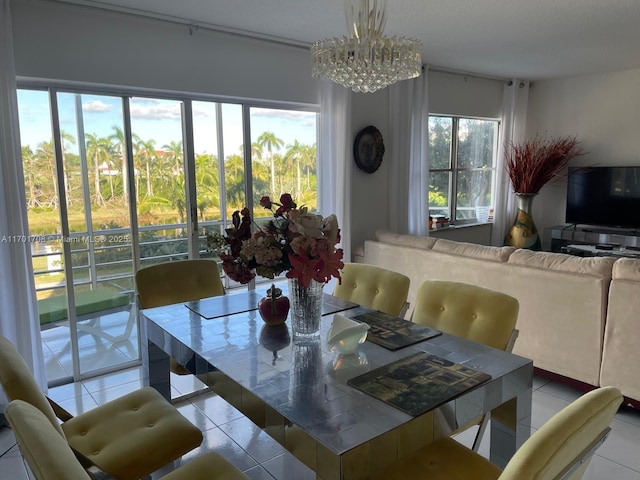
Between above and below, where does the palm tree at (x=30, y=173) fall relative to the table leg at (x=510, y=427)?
above

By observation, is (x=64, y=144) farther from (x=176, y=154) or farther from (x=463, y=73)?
(x=463, y=73)

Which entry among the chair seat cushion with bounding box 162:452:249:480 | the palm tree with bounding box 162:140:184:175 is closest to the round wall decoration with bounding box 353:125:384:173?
the palm tree with bounding box 162:140:184:175

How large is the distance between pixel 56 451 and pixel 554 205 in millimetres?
6260

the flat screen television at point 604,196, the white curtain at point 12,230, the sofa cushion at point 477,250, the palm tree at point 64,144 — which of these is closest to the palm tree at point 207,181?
the palm tree at point 64,144

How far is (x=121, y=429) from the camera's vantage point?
5.70ft

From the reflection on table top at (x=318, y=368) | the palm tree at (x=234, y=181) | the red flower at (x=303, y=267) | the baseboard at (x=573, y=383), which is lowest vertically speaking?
the baseboard at (x=573, y=383)

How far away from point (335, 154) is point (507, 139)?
277 cm

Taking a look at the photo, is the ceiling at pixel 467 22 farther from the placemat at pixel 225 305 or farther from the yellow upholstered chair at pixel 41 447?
the yellow upholstered chair at pixel 41 447

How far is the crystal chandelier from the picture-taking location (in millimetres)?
2043

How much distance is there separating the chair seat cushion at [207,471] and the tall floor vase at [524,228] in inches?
198

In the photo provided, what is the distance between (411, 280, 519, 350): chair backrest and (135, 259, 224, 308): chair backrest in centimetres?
119

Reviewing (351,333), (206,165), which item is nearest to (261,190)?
(206,165)

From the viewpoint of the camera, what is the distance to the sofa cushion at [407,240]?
3.64 m

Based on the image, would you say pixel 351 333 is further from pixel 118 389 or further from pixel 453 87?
pixel 453 87
